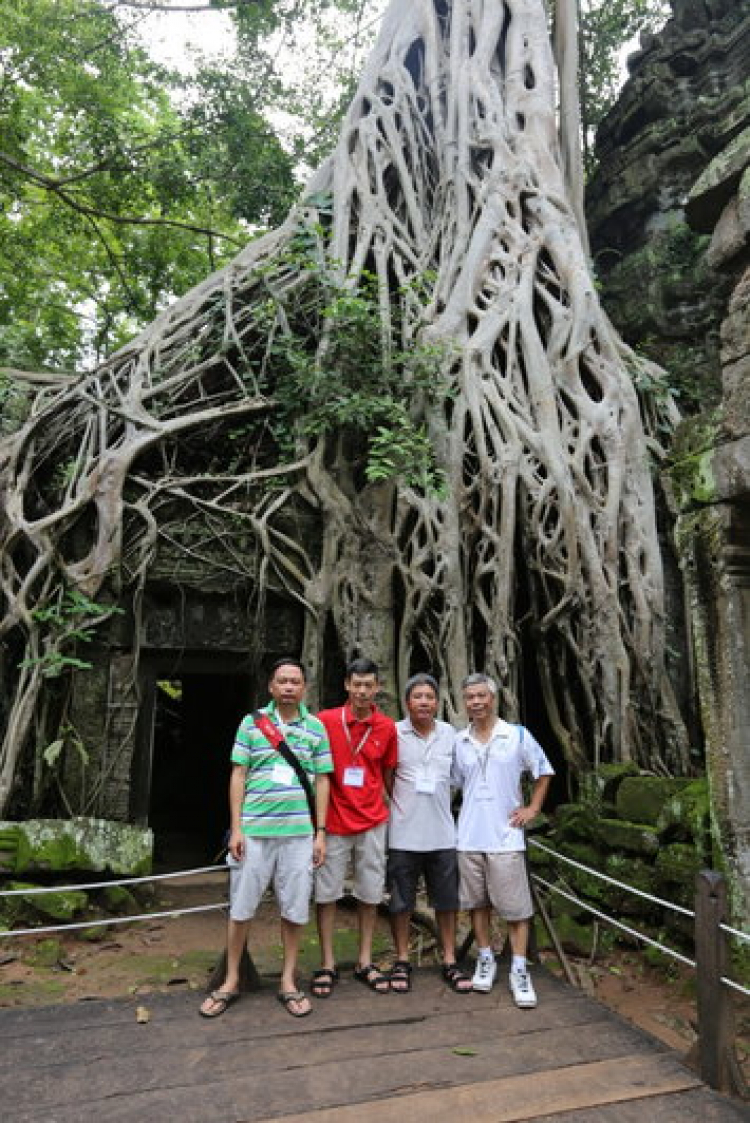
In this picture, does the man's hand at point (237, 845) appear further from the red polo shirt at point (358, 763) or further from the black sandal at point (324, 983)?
the black sandal at point (324, 983)

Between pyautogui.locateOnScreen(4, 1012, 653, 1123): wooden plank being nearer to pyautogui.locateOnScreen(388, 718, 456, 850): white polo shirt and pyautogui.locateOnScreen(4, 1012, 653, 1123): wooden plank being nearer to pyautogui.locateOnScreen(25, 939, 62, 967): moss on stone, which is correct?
pyautogui.locateOnScreen(388, 718, 456, 850): white polo shirt

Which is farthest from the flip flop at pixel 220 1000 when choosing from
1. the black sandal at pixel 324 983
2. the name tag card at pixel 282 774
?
the name tag card at pixel 282 774

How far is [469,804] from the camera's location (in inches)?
107

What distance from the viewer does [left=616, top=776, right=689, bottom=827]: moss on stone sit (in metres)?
3.68

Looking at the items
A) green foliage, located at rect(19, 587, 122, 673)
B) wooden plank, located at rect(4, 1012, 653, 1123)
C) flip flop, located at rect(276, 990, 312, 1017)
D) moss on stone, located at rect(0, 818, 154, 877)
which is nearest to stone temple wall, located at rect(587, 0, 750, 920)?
wooden plank, located at rect(4, 1012, 653, 1123)

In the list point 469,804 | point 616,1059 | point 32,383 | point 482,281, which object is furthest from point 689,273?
point 616,1059

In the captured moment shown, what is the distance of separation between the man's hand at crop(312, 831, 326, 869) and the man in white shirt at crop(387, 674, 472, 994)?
29cm

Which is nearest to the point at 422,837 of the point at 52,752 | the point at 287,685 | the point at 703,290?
the point at 287,685

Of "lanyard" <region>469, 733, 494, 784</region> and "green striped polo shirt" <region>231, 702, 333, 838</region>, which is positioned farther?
"lanyard" <region>469, 733, 494, 784</region>

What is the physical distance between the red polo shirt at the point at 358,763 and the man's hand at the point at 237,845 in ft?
1.00

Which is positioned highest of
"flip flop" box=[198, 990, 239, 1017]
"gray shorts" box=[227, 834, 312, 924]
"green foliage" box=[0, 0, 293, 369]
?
"green foliage" box=[0, 0, 293, 369]

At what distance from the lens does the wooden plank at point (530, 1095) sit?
187 cm

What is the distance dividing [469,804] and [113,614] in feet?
9.44

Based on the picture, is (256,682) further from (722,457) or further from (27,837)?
(722,457)
